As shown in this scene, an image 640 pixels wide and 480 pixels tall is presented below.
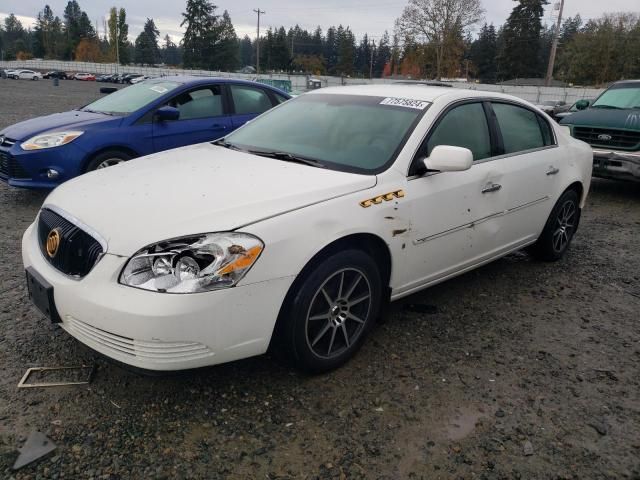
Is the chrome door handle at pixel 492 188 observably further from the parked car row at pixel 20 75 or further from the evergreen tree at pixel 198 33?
the evergreen tree at pixel 198 33

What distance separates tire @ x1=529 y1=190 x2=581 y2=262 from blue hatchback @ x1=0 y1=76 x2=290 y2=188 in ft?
13.5

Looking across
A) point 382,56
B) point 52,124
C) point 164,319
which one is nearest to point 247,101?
point 52,124

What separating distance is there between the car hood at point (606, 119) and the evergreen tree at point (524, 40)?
246 feet

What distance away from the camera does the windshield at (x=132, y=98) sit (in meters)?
Result: 6.49

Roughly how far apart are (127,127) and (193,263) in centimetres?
440

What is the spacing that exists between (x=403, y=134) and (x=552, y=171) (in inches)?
71.7

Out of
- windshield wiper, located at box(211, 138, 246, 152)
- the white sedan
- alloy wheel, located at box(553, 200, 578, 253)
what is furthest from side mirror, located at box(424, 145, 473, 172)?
alloy wheel, located at box(553, 200, 578, 253)

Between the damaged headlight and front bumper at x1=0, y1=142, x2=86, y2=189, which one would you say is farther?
front bumper at x1=0, y1=142, x2=86, y2=189

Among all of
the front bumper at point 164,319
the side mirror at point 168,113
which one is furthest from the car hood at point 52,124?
the front bumper at point 164,319

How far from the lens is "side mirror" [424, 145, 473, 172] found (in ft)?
10.2

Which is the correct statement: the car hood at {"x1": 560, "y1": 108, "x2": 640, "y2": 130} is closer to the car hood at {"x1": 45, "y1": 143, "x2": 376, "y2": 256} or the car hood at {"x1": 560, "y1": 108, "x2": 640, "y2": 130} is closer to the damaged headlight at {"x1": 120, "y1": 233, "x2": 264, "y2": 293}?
the car hood at {"x1": 45, "y1": 143, "x2": 376, "y2": 256}

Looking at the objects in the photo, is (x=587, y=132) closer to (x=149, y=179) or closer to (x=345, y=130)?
Result: (x=345, y=130)

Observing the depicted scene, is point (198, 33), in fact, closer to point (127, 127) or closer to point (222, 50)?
point (222, 50)

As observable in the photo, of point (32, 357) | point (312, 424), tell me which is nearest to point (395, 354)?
point (312, 424)
